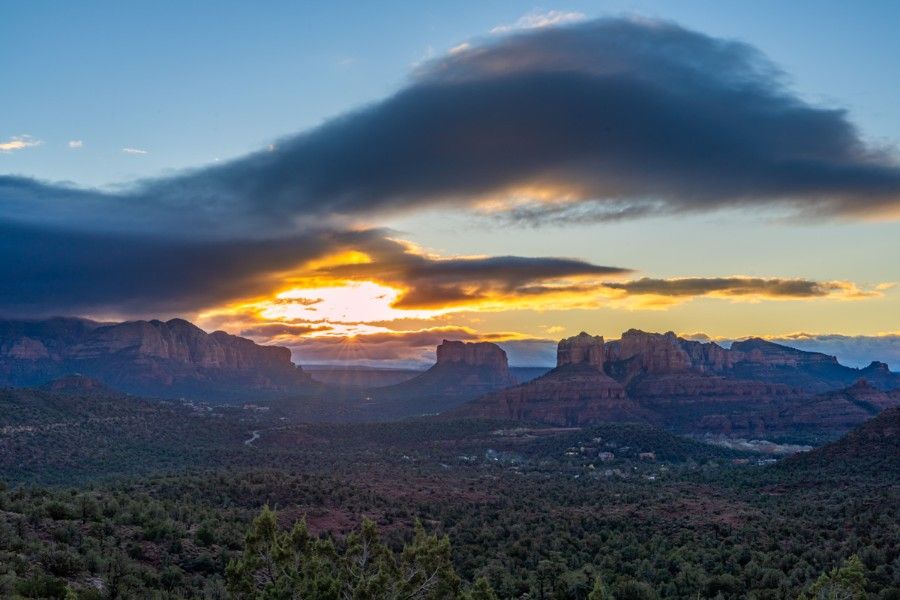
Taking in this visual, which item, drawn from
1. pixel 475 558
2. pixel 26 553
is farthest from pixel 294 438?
pixel 26 553

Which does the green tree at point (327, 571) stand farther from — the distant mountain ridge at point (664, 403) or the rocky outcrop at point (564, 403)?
the distant mountain ridge at point (664, 403)

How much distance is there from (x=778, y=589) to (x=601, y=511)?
2215 centimetres

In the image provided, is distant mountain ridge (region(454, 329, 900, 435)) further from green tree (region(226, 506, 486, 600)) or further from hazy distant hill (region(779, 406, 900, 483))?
green tree (region(226, 506, 486, 600))

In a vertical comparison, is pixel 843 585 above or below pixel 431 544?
below

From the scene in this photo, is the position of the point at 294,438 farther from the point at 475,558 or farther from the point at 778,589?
the point at 778,589

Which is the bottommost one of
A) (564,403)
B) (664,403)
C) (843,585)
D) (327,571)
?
(564,403)

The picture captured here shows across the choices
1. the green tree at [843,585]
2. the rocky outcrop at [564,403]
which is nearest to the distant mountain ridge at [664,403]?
the rocky outcrop at [564,403]

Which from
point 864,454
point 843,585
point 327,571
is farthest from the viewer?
point 864,454

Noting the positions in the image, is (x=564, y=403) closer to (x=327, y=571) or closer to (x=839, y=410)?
(x=839, y=410)

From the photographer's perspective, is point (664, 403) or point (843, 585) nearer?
point (843, 585)

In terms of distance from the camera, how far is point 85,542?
26.9 metres

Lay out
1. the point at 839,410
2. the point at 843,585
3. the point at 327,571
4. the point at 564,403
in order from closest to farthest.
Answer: the point at 327,571 < the point at 843,585 < the point at 839,410 < the point at 564,403

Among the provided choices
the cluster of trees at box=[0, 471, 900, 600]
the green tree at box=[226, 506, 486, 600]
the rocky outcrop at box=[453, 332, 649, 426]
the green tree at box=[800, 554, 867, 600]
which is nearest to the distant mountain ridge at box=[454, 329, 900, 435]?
the rocky outcrop at box=[453, 332, 649, 426]

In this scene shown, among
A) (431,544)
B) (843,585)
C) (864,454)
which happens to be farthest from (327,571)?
(864,454)
